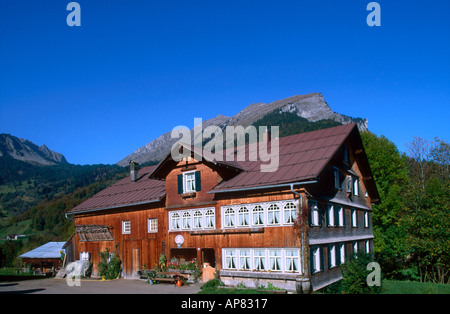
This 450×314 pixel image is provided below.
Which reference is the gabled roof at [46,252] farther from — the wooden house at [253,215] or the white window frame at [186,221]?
the white window frame at [186,221]

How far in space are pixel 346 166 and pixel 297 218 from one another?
8.94 meters

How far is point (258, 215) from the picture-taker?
23984 millimetres

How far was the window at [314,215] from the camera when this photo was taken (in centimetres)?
2348

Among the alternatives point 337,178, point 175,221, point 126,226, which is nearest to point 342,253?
point 337,178

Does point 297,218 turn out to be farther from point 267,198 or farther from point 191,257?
point 191,257

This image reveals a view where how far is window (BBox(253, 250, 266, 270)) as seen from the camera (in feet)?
76.6

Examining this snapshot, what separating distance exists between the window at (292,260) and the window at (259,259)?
1.46m

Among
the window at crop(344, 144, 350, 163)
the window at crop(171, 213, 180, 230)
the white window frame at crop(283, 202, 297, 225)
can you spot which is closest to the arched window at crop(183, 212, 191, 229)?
the window at crop(171, 213, 180, 230)

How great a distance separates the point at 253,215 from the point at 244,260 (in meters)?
2.70

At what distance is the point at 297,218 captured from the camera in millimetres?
22328

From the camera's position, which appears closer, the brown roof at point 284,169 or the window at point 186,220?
the brown roof at point 284,169

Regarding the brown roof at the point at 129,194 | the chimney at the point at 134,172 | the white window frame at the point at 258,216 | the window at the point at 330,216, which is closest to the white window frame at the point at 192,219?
the brown roof at the point at 129,194

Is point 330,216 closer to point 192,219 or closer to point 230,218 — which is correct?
point 230,218
